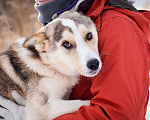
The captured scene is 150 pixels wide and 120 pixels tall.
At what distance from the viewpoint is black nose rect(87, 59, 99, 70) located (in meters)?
1.58

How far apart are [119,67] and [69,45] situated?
0.65m

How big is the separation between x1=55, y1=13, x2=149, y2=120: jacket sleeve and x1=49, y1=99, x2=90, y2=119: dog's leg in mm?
113

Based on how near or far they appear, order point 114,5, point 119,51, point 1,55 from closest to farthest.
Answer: point 119,51, point 114,5, point 1,55

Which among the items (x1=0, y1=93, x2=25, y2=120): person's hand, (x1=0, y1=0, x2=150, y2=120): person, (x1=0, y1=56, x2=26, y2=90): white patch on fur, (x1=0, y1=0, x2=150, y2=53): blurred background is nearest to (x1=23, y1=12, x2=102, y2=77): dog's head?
(x1=0, y1=0, x2=150, y2=120): person

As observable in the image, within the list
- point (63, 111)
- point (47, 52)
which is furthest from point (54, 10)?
point (63, 111)

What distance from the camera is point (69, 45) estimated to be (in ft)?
5.85

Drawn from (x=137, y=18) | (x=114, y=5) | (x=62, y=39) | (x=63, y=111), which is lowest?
(x=63, y=111)

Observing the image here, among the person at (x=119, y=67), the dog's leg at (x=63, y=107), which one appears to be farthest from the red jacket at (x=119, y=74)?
the dog's leg at (x=63, y=107)

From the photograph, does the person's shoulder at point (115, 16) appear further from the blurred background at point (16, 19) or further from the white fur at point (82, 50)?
the blurred background at point (16, 19)

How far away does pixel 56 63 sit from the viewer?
76.9 inches

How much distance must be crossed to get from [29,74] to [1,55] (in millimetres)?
542

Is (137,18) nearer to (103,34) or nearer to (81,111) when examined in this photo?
(103,34)

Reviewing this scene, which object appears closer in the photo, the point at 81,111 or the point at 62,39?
the point at 81,111

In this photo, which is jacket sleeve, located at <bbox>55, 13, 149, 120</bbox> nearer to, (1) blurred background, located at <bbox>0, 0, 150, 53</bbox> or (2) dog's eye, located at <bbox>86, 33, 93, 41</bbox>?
(2) dog's eye, located at <bbox>86, 33, 93, 41</bbox>
